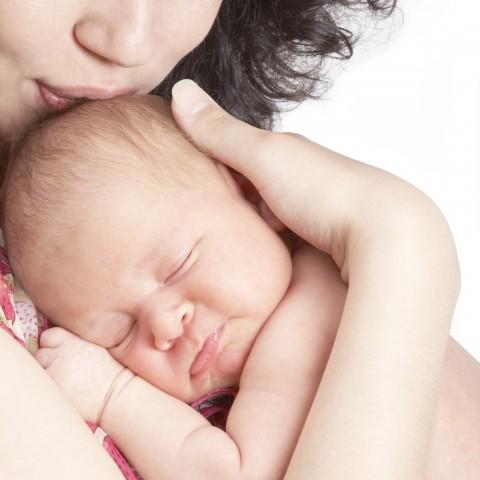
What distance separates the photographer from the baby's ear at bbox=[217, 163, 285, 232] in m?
1.38

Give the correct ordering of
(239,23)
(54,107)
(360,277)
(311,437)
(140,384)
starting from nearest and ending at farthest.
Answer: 1. (311,437)
2. (360,277)
3. (140,384)
4. (54,107)
5. (239,23)

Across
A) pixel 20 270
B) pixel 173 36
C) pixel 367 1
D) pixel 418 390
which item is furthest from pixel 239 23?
pixel 418 390

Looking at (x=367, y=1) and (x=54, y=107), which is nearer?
(x=54, y=107)

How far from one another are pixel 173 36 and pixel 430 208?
52 cm

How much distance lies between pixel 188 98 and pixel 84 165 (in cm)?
23

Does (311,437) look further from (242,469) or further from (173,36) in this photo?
(173,36)

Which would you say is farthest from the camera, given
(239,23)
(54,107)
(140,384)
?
(239,23)

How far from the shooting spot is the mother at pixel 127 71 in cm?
89

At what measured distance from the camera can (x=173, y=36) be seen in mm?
1422

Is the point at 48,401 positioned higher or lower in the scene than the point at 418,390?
lower

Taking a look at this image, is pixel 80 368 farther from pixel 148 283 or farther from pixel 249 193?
pixel 249 193

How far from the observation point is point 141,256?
1.27m

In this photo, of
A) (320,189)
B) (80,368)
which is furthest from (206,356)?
(320,189)

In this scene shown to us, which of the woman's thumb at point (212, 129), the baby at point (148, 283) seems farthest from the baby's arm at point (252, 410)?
the woman's thumb at point (212, 129)
